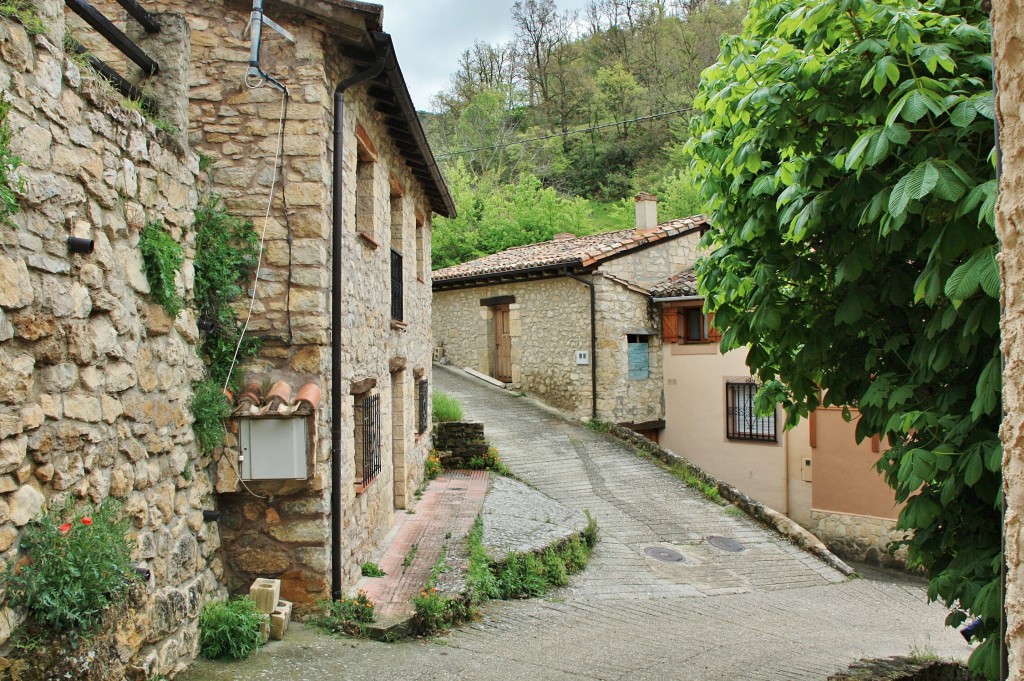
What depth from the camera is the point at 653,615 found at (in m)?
7.44

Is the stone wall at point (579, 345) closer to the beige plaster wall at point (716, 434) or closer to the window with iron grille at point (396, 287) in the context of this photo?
the beige plaster wall at point (716, 434)

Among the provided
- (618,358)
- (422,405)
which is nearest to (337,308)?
(422,405)

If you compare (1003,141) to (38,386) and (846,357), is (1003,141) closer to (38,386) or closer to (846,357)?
(846,357)

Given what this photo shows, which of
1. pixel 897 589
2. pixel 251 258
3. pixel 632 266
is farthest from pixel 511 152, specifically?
pixel 251 258

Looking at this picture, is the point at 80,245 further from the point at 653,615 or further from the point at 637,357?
the point at 637,357

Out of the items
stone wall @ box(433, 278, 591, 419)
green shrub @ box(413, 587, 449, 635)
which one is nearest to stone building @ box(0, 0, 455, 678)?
green shrub @ box(413, 587, 449, 635)

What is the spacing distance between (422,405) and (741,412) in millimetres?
7181

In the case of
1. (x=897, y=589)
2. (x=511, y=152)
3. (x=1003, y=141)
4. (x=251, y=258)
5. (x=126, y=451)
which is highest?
(x=511, y=152)

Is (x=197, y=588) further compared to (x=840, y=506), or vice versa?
(x=840, y=506)

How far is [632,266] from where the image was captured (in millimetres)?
16672

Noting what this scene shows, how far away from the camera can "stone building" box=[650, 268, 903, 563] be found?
1304 centimetres

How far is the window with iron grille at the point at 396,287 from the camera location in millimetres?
9141

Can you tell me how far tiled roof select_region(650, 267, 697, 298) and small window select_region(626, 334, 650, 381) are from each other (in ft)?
3.30

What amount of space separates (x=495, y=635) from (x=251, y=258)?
3600 mm
